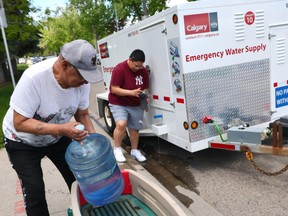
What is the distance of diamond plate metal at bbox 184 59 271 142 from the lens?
3932mm

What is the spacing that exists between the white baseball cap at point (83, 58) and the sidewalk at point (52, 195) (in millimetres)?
2124

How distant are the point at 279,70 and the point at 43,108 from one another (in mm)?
3716

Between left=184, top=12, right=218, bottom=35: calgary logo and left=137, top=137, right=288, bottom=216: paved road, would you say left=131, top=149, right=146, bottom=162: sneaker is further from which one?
left=184, top=12, right=218, bottom=35: calgary logo

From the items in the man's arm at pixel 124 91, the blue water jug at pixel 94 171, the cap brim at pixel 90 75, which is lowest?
the blue water jug at pixel 94 171

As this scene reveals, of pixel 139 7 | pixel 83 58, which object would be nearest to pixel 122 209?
pixel 83 58

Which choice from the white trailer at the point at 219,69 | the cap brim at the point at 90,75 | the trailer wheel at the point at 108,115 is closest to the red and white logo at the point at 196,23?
the white trailer at the point at 219,69

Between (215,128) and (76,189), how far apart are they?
93.9 inches

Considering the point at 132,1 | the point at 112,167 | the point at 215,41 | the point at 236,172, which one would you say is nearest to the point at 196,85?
the point at 215,41

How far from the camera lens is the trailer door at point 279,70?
4.34 metres

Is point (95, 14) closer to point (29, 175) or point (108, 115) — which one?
point (108, 115)

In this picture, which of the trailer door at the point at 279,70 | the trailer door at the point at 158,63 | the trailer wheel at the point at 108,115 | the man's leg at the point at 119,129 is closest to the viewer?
the trailer door at the point at 158,63

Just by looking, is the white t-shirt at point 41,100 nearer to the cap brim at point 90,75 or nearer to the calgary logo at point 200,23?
the cap brim at point 90,75

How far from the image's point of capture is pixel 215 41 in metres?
3.90

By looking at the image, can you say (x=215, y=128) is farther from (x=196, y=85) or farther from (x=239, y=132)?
(x=196, y=85)
